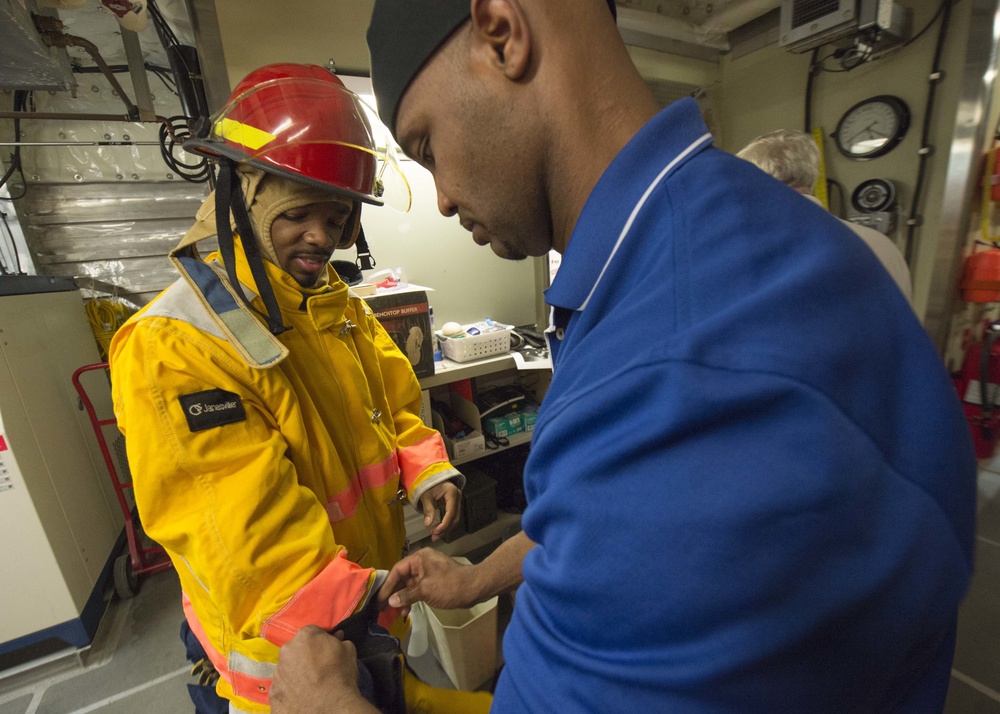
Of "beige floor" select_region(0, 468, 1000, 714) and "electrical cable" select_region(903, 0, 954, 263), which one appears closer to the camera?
"beige floor" select_region(0, 468, 1000, 714)

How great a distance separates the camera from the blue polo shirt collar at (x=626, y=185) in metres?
0.41

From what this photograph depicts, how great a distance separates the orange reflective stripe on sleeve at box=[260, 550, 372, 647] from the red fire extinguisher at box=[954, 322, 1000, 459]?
10.6ft

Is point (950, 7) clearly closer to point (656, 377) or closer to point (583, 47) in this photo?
point (583, 47)

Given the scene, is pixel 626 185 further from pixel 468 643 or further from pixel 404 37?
pixel 468 643

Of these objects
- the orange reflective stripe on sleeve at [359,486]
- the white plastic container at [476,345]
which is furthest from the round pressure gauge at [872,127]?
the orange reflective stripe on sleeve at [359,486]

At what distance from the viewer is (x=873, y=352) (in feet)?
1.12

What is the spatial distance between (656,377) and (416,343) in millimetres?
1564

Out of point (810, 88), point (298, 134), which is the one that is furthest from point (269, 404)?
point (810, 88)

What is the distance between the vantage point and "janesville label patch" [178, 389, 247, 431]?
735mm

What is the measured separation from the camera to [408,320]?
1.80 m

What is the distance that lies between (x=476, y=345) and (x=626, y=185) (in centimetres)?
165

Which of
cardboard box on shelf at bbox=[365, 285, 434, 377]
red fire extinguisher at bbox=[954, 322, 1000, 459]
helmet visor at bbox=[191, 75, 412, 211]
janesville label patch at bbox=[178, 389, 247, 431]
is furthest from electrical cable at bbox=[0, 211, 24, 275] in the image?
red fire extinguisher at bbox=[954, 322, 1000, 459]

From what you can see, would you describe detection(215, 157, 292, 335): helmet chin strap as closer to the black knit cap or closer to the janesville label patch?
the janesville label patch

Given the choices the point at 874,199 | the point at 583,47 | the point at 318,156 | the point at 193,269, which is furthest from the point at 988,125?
the point at 193,269
